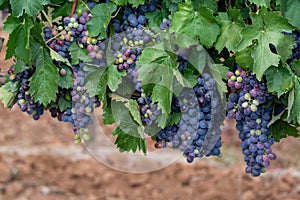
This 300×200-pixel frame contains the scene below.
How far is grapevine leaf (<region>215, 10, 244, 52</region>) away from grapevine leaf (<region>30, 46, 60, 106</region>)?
1.27 ft

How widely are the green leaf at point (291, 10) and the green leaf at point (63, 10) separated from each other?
507mm

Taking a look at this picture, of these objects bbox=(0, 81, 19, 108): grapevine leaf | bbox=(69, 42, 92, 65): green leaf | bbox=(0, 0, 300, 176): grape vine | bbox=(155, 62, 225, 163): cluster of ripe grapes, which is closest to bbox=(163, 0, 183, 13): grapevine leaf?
bbox=(0, 0, 300, 176): grape vine

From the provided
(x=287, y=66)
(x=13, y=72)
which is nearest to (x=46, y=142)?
(x=13, y=72)

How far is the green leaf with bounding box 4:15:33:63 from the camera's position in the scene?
4.52 feet

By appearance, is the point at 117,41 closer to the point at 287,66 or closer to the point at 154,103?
the point at 154,103

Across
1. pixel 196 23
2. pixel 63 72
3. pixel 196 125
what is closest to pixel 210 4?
pixel 196 23

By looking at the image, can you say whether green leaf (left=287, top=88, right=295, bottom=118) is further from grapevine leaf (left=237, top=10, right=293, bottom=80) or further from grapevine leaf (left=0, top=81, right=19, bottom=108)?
grapevine leaf (left=0, top=81, right=19, bottom=108)

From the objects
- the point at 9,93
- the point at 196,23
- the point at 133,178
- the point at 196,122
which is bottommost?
the point at 133,178

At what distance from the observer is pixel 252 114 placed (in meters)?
1.38

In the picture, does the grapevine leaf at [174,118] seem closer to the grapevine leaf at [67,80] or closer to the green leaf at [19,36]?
the grapevine leaf at [67,80]

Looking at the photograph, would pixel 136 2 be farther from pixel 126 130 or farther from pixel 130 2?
pixel 126 130

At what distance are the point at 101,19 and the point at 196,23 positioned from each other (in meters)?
0.22

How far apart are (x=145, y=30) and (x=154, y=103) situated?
170mm

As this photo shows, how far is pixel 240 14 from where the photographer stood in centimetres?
136
